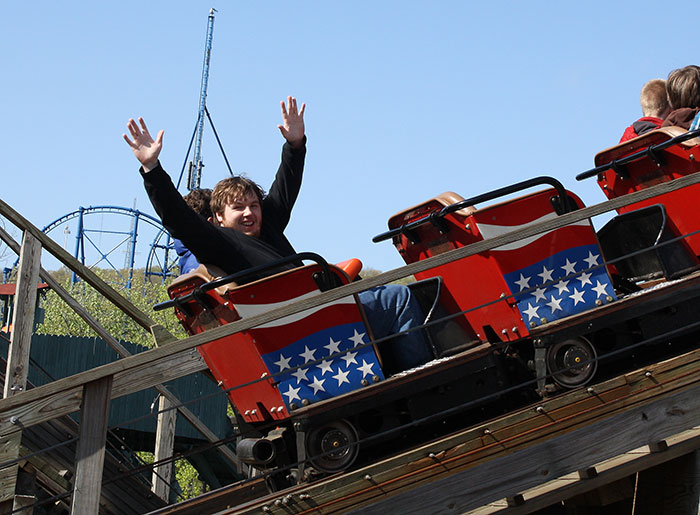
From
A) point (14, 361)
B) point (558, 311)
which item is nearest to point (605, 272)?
point (558, 311)

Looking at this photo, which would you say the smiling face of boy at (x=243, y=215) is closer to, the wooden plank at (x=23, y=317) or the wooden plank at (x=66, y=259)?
the wooden plank at (x=66, y=259)

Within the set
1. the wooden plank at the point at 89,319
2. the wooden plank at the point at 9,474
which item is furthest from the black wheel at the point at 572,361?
the wooden plank at the point at 9,474

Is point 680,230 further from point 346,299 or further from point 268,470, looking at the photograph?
point 268,470

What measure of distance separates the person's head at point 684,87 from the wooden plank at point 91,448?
365 cm

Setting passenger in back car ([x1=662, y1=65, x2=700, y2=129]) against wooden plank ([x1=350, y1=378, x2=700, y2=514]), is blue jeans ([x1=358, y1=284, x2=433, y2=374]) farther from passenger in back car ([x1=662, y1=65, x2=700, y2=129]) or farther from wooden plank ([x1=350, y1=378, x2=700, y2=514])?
passenger in back car ([x1=662, y1=65, x2=700, y2=129])

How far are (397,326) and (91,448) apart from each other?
1561 millimetres

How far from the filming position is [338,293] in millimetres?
3650

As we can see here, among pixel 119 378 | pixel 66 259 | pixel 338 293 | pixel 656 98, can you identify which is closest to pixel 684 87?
pixel 656 98

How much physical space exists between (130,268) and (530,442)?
38.1m

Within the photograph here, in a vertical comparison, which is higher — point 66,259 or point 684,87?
point 684,87

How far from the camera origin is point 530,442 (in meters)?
3.77

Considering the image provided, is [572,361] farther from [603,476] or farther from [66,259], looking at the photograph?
[66,259]

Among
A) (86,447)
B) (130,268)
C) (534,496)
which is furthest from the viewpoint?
(130,268)

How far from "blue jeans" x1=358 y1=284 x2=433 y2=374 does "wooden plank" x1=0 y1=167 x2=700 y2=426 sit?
47 cm
